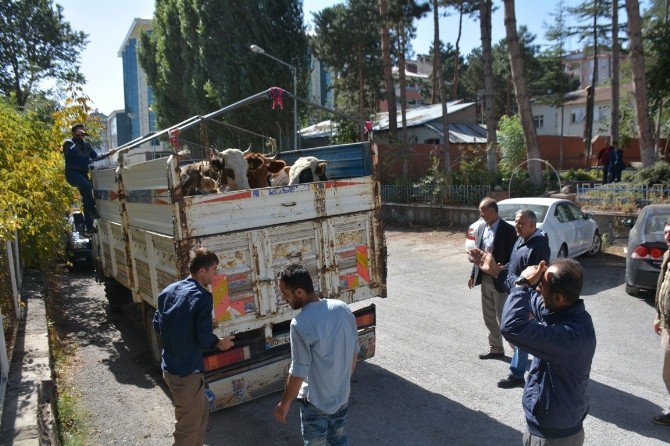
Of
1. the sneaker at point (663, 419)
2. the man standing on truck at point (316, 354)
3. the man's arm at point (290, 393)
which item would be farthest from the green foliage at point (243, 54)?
the man's arm at point (290, 393)

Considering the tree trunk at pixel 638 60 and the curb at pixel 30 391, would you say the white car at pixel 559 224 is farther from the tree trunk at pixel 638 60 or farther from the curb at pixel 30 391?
the curb at pixel 30 391

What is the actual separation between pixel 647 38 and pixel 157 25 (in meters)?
26.4

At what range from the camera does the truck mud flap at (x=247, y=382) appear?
4.45 m

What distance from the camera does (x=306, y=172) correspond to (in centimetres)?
553

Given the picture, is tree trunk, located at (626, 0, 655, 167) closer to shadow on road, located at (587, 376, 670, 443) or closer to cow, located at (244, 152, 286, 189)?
shadow on road, located at (587, 376, 670, 443)

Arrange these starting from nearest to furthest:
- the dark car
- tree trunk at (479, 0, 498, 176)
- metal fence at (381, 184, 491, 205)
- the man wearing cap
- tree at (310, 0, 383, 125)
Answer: the man wearing cap → the dark car → metal fence at (381, 184, 491, 205) → tree trunk at (479, 0, 498, 176) → tree at (310, 0, 383, 125)

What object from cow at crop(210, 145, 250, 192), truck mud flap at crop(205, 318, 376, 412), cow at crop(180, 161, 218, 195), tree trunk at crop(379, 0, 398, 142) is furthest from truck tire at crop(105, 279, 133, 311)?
tree trunk at crop(379, 0, 398, 142)

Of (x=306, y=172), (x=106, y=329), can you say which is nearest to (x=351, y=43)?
(x=106, y=329)

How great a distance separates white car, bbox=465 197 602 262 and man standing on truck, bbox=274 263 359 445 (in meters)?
6.85

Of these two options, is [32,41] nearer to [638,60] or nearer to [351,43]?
[351,43]

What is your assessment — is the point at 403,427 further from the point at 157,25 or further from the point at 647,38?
the point at 157,25

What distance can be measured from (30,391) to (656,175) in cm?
1401

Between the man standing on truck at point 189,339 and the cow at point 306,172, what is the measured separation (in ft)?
6.19

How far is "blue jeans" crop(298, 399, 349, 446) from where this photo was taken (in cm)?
318
